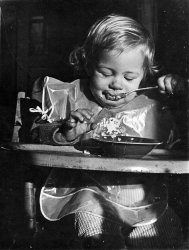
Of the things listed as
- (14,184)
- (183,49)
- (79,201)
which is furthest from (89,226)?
(183,49)

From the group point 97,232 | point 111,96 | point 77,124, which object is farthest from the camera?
point 111,96

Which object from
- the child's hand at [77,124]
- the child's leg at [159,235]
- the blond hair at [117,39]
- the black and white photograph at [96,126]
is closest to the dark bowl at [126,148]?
the black and white photograph at [96,126]

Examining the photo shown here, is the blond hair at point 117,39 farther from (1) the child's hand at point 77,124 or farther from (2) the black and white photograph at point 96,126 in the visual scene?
(1) the child's hand at point 77,124

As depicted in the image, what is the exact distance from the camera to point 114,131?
150cm

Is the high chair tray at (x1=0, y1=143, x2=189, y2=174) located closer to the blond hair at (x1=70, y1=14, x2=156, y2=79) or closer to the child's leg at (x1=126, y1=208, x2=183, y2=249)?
the child's leg at (x1=126, y1=208, x2=183, y2=249)

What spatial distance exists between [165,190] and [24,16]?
0.89 meters

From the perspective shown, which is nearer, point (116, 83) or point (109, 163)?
point (109, 163)

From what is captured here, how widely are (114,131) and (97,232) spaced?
0.38 metres

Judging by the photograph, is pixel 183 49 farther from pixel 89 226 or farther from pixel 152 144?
pixel 89 226

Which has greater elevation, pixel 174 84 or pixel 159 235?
pixel 174 84

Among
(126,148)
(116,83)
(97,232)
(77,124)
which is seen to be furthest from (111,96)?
(97,232)

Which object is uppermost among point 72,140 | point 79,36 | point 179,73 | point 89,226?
point 79,36

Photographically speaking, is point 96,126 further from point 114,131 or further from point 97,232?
point 97,232

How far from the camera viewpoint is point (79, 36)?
5.58ft
